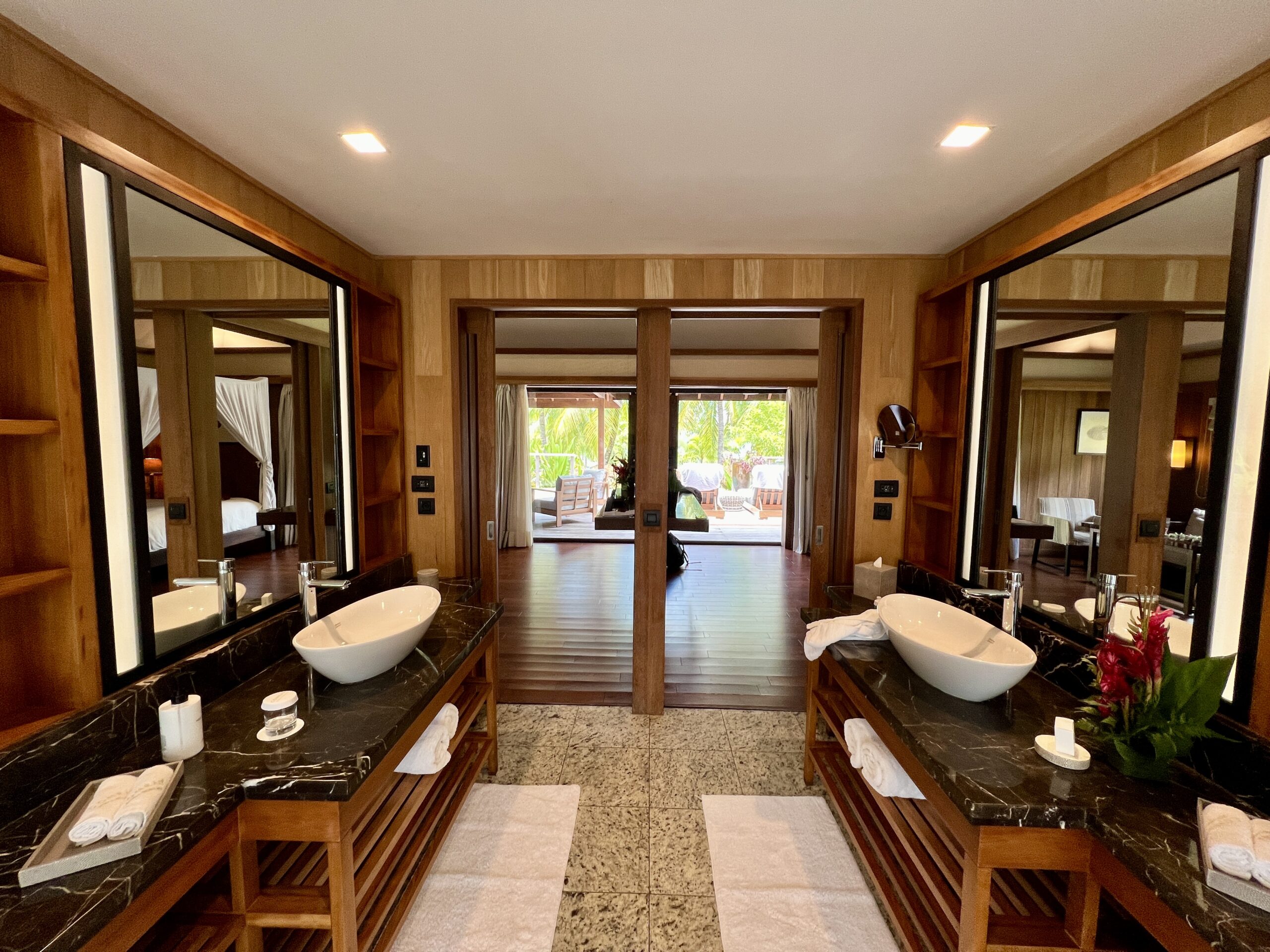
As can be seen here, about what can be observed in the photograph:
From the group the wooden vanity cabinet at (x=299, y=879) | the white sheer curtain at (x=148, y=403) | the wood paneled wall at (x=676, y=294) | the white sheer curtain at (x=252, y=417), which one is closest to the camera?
the wooden vanity cabinet at (x=299, y=879)

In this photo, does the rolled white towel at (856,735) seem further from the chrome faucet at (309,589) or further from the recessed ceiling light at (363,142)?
the recessed ceiling light at (363,142)

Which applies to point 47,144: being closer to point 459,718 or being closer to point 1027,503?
point 459,718

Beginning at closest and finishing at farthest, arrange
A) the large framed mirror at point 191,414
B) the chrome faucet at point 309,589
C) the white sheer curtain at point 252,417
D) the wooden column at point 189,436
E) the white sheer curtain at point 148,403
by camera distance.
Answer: the large framed mirror at point 191,414, the white sheer curtain at point 148,403, the wooden column at point 189,436, the white sheer curtain at point 252,417, the chrome faucet at point 309,589

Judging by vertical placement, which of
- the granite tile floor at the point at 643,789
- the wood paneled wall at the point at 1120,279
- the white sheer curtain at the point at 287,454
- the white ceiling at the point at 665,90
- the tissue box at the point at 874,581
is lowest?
the granite tile floor at the point at 643,789

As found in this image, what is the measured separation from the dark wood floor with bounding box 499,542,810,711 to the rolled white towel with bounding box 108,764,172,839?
212 cm

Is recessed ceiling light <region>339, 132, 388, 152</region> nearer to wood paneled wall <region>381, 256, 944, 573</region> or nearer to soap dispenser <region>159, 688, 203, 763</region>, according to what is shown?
wood paneled wall <region>381, 256, 944, 573</region>

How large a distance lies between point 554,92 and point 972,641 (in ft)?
7.42

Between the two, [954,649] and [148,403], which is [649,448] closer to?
[954,649]

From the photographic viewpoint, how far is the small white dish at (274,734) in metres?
1.41

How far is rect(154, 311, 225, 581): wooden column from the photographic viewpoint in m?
1.60

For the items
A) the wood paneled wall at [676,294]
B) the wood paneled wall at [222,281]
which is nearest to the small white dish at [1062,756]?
the wood paneled wall at [676,294]

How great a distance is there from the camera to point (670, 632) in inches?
169

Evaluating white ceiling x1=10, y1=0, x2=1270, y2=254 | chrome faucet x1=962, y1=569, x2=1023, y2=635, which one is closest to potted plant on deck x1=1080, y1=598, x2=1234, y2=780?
chrome faucet x1=962, y1=569, x2=1023, y2=635

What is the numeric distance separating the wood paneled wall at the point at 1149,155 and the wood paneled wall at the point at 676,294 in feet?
1.79
